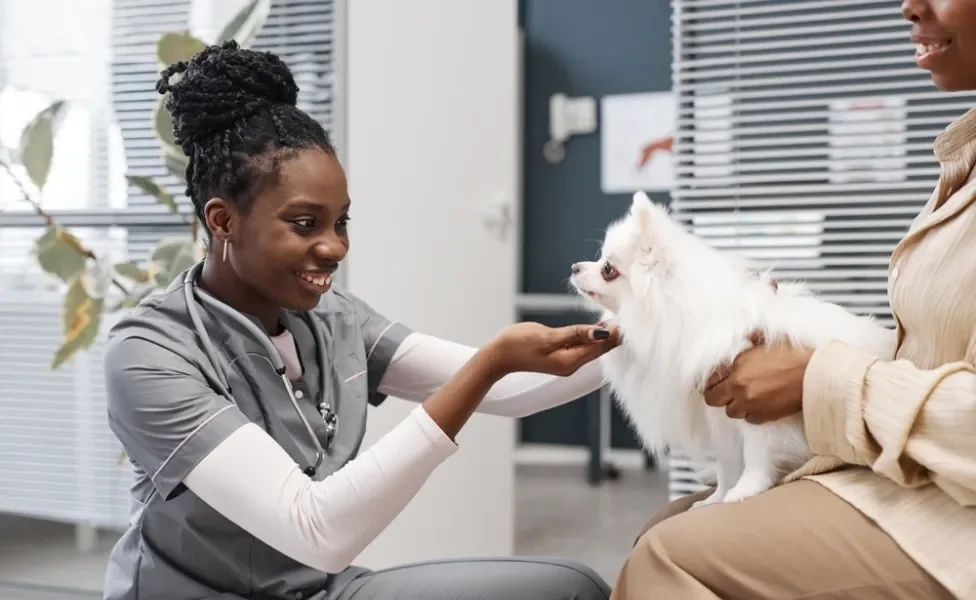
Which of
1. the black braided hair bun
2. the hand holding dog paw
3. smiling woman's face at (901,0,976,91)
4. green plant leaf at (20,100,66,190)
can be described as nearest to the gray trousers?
the hand holding dog paw

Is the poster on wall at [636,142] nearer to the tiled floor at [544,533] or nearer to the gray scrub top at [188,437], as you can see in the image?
the tiled floor at [544,533]

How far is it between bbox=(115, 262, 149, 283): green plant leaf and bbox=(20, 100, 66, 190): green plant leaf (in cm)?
30

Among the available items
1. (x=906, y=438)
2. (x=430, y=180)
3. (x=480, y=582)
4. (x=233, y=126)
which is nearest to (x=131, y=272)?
(x=430, y=180)

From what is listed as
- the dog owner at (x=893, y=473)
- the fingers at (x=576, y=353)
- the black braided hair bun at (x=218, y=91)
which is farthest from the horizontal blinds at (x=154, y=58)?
the dog owner at (x=893, y=473)

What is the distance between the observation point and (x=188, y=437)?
115cm

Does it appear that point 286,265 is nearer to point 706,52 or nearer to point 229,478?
point 229,478

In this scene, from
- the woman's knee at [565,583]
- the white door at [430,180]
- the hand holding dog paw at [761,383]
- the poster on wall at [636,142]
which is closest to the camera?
the hand holding dog paw at [761,383]

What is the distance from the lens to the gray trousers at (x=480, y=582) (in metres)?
1.33

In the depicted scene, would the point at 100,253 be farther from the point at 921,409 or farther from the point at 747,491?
the point at 921,409

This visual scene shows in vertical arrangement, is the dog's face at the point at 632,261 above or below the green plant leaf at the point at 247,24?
below

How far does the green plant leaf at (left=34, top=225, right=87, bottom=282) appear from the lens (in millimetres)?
2459

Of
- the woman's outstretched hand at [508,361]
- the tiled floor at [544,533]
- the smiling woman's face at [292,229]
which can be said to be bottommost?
the tiled floor at [544,533]

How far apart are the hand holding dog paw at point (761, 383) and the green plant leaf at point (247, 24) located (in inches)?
62.5

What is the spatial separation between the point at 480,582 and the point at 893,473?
63 centimetres
